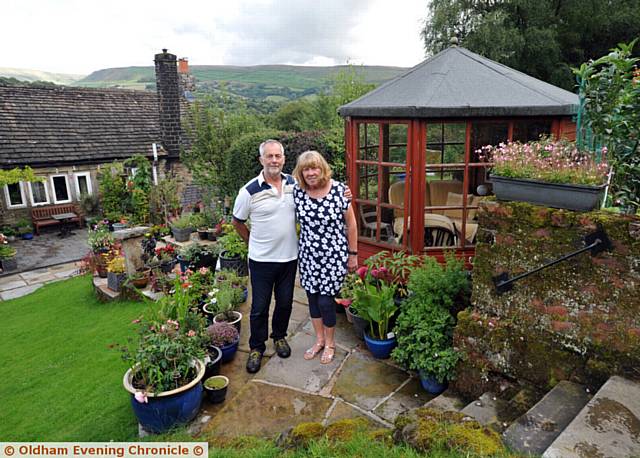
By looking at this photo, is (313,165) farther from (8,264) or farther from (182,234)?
(8,264)

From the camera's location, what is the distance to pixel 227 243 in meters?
6.68

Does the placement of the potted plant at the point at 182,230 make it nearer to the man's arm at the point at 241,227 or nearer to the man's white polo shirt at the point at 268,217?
the man's arm at the point at 241,227

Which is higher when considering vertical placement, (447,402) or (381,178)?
(381,178)

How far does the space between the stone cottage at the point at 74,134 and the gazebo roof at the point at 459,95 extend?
10810 millimetres

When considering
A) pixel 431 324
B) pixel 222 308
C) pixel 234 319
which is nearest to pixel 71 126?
pixel 222 308

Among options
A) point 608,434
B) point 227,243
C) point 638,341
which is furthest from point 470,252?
point 227,243

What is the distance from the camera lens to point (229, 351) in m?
4.29

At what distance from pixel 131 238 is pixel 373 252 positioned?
426cm

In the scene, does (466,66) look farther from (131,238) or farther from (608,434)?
(131,238)

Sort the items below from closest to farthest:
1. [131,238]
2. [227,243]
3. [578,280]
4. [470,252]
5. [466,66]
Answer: [578,280], [470,252], [466,66], [227,243], [131,238]

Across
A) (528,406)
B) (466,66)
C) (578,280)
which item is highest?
(466,66)

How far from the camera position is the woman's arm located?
12.7ft

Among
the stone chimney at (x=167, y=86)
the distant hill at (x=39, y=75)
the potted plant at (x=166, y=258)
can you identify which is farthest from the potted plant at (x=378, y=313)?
the distant hill at (x=39, y=75)

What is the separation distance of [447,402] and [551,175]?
6.14 ft
